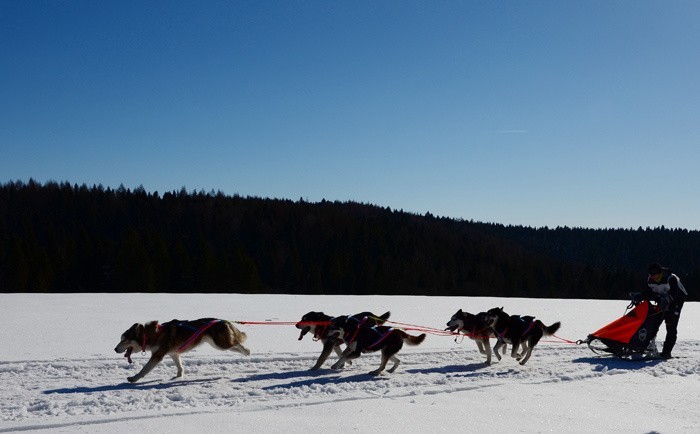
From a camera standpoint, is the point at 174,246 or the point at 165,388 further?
the point at 174,246

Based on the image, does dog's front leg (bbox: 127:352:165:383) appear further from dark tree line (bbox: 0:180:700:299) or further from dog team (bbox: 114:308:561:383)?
dark tree line (bbox: 0:180:700:299)

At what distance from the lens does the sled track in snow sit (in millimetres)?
5309

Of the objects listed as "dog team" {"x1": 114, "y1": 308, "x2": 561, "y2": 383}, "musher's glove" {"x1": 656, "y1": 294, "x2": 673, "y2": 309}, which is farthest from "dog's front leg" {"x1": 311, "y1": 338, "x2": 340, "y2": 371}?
"musher's glove" {"x1": 656, "y1": 294, "x2": 673, "y2": 309}

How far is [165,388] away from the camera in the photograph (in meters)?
6.23

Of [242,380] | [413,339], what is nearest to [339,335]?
[413,339]

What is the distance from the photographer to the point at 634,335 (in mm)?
9102

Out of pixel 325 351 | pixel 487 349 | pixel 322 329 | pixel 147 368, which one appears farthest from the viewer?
pixel 487 349

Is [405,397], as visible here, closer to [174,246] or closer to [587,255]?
[174,246]

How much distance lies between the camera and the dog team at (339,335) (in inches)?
267

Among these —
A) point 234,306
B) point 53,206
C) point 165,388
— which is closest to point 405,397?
point 165,388

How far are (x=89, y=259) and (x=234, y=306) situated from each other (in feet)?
130

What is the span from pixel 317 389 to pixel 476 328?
10.7 ft

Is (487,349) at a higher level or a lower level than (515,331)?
lower

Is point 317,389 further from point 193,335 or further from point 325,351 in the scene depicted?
point 193,335
